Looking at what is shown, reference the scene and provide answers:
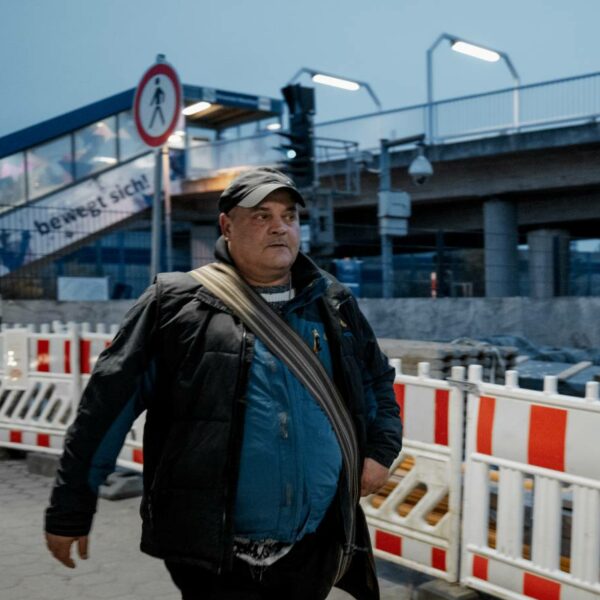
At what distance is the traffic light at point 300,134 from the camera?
500 inches

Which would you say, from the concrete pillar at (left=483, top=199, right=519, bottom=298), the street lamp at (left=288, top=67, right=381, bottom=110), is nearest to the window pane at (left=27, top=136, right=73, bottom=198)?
the street lamp at (left=288, top=67, right=381, bottom=110)

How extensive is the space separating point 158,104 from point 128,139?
62.0ft

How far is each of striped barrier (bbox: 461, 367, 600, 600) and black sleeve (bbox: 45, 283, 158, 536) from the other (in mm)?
2011

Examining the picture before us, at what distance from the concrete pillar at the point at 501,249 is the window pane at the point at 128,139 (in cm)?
1045

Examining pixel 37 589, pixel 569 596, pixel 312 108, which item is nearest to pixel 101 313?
pixel 312 108

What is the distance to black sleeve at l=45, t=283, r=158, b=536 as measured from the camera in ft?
7.46

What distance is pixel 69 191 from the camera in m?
23.2

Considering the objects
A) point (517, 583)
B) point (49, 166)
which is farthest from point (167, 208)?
point (49, 166)

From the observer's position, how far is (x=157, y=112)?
6.37 metres

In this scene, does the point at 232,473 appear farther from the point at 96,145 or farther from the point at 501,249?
the point at 96,145

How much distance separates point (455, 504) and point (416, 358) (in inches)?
91.8

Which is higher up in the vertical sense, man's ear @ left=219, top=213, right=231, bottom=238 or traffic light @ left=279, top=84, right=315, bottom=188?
traffic light @ left=279, top=84, right=315, bottom=188

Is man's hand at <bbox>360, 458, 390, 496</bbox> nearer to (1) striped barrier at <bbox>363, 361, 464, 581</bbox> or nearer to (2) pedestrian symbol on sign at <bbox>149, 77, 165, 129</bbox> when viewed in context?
(1) striped barrier at <bbox>363, 361, 464, 581</bbox>

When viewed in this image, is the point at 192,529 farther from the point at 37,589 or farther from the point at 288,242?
the point at 37,589
